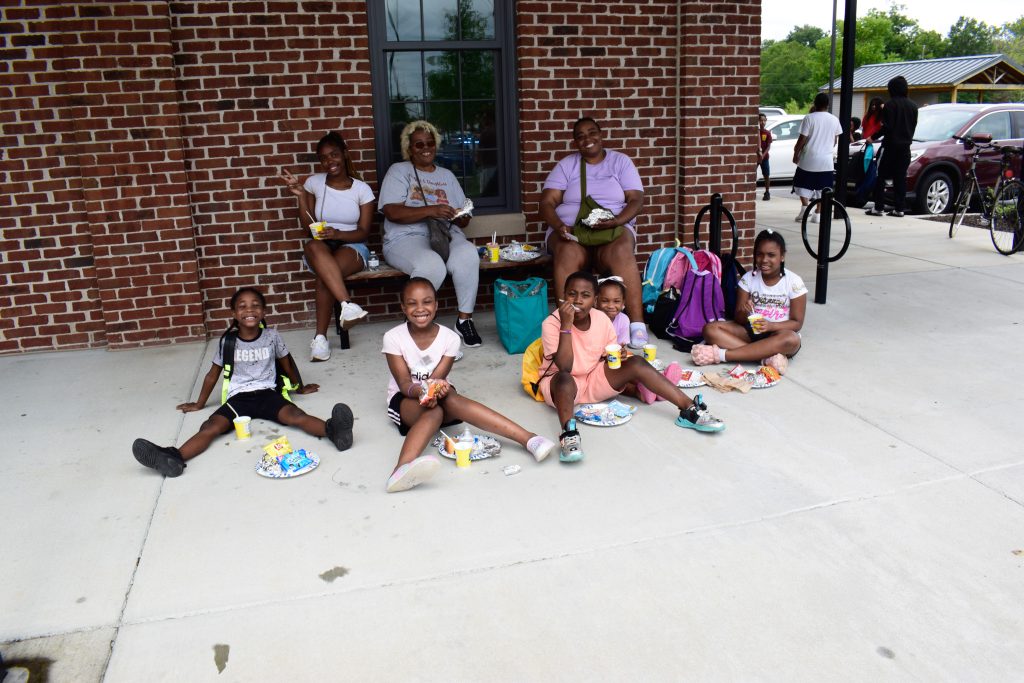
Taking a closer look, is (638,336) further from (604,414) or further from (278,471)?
(278,471)

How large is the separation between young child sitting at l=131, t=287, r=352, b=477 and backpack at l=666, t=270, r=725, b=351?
2576mm

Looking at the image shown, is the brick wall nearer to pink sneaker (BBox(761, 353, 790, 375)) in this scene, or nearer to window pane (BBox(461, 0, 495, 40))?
window pane (BBox(461, 0, 495, 40))

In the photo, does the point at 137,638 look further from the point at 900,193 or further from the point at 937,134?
the point at 937,134

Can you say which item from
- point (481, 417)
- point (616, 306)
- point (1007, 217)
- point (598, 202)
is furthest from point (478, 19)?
point (1007, 217)

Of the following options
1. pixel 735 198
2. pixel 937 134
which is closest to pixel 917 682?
pixel 735 198

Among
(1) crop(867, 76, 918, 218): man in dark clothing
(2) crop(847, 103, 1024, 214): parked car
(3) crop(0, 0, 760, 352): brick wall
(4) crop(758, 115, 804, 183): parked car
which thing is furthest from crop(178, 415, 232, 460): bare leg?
(4) crop(758, 115, 804, 183): parked car

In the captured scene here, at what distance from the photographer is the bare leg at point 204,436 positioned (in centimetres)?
440

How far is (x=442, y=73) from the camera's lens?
269 inches

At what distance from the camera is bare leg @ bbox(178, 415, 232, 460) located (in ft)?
14.4

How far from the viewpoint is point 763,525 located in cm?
363

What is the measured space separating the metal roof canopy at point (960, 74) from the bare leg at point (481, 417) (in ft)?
93.2

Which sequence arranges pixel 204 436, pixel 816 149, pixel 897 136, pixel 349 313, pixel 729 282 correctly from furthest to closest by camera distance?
pixel 897 136, pixel 816 149, pixel 729 282, pixel 349 313, pixel 204 436

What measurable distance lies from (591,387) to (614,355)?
339 mm

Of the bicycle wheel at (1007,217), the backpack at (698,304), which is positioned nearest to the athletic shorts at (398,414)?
the backpack at (698,304)
